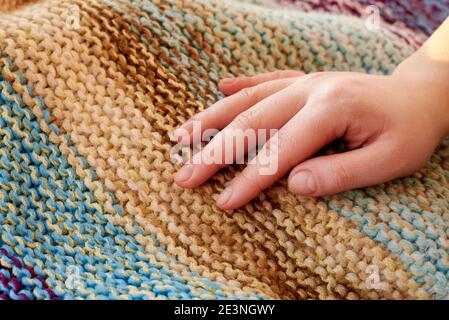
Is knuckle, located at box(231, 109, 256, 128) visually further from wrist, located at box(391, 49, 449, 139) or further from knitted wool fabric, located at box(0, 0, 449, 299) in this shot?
wrist, located at box(391, 49, 449, 139)

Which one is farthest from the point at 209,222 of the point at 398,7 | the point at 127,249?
the point at 398,7

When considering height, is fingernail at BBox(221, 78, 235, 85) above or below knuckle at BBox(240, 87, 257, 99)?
below

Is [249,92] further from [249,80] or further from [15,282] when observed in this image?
[15,282]

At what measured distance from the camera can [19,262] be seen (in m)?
0.63

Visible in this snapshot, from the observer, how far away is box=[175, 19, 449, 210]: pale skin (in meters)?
0.68

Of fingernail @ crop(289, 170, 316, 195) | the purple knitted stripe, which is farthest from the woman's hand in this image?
the purple knitted stripe

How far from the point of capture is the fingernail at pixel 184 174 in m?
0.68

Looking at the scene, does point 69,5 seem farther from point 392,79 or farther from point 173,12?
point 392,79

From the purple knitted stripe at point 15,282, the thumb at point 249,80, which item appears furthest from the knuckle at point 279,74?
the purple knitted stripe at point 15,282

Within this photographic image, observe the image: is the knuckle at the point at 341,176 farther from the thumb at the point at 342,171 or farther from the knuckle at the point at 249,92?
the knuckle at the point at 249,92

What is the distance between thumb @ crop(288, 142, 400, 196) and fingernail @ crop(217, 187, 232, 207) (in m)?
0.07

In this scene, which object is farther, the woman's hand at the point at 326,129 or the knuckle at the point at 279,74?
→ the knuckle at the point at 279,74

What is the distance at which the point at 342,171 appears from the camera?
674 mm

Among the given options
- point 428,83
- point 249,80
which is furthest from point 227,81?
point 428,83
